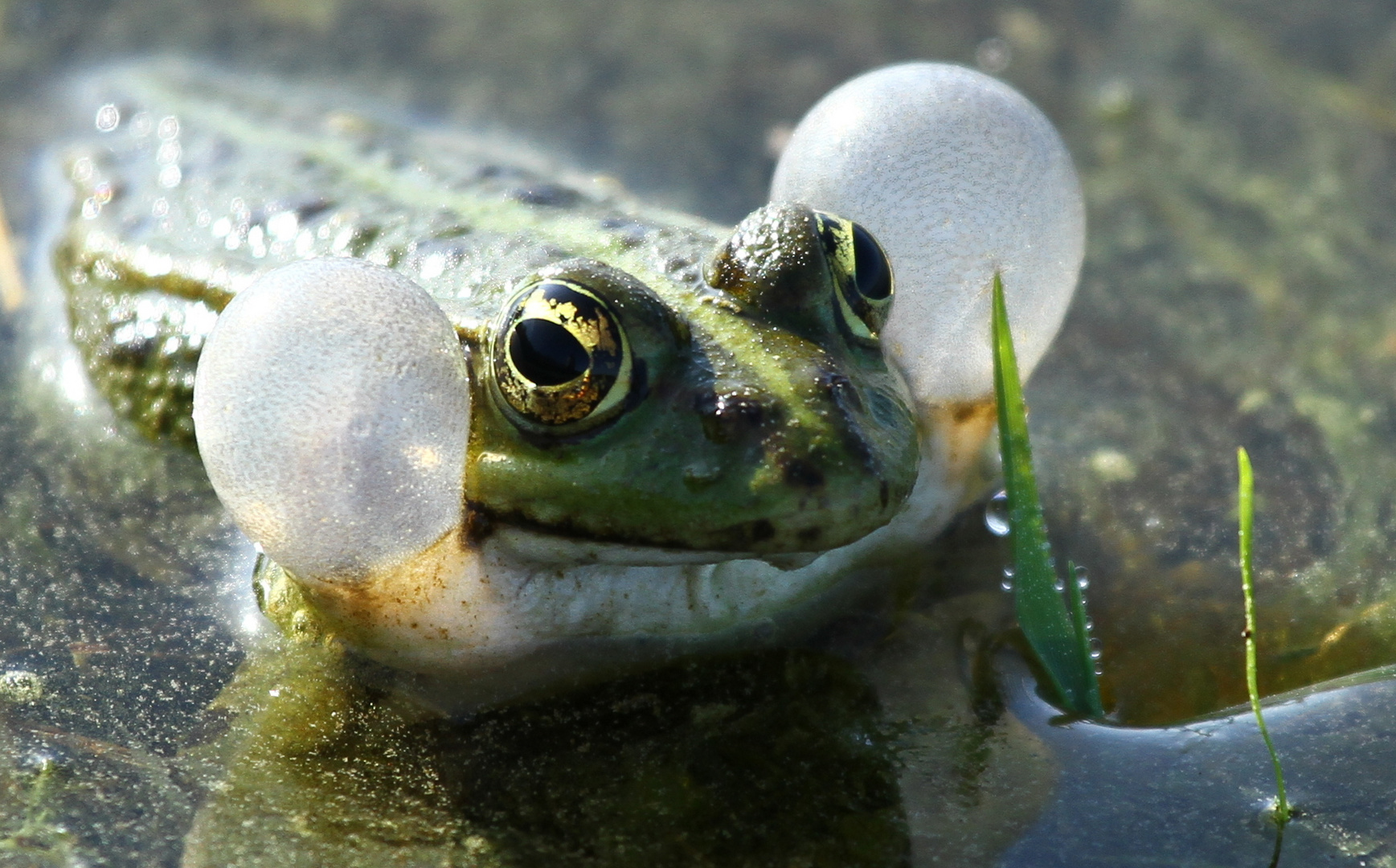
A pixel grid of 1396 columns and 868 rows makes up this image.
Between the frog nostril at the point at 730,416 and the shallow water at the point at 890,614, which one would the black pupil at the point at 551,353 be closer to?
the frog nostril at the point at 730,416

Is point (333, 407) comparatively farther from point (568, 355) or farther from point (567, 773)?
point (567, 773)

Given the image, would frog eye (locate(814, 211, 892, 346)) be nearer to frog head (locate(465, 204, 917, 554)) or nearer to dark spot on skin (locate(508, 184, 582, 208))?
frog head (locate(465, 204, 917, 554))

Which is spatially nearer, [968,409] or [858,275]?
[858,275]

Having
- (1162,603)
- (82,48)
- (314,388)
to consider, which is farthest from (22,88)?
(1162,603)

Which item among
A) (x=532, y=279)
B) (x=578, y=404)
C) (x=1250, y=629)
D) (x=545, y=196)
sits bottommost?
(x=1250, y=629)

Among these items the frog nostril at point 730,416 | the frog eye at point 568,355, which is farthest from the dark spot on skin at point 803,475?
the frog eye at point 568,355

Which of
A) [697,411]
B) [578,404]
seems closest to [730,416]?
[697,411]

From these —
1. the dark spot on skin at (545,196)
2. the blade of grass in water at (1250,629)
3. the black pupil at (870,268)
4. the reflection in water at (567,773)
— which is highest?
the dark spot on skin at (545,196)

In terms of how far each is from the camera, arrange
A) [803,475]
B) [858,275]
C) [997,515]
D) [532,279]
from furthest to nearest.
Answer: [997,515]
[858,275]
[532,279]
[803,475]
